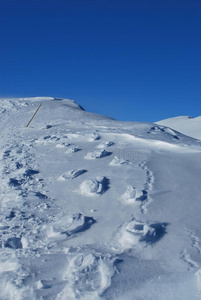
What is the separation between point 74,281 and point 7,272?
0.48 m

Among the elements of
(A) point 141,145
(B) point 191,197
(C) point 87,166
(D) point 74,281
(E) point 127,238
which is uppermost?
(A) point 141,145

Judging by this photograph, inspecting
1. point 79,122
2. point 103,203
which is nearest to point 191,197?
point 103,203

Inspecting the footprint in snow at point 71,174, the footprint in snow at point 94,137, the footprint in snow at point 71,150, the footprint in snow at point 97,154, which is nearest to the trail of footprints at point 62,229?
the footprint in snow at point 71,174

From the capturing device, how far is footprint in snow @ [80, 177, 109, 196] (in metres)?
2.98

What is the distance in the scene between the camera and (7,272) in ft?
5.77

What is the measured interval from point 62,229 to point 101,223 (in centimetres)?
37

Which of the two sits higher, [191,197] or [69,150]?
[69,150]

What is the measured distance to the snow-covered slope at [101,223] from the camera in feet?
5.44

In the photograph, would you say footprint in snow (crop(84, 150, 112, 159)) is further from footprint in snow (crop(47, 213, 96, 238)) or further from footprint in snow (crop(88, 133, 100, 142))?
footprint in snow (crop(47, 213, 96, 238))

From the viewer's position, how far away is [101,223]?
239 cm

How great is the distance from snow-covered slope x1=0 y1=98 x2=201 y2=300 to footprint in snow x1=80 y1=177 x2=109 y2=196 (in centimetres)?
1

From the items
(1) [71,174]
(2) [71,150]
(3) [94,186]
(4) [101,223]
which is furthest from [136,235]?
(2) [71,150]

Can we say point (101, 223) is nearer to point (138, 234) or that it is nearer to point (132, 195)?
point (138, 234)

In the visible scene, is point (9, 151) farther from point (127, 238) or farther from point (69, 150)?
point (127, 238)
